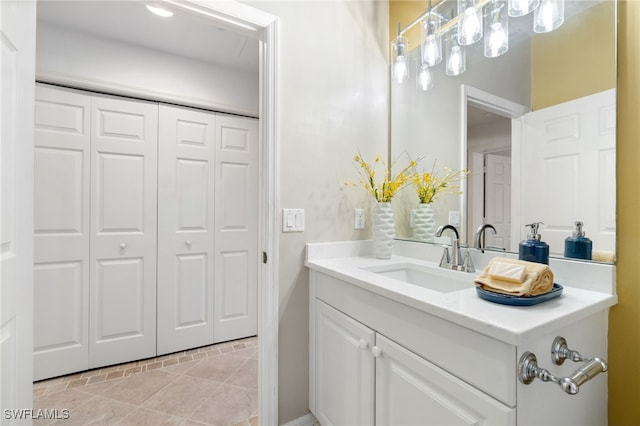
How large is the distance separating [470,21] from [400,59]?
42 cm

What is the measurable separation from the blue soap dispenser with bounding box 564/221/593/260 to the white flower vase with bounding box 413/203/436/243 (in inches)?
23.5

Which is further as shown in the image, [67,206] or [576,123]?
[67,206]

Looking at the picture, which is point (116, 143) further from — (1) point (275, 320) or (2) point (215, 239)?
(1) point (275, 320)

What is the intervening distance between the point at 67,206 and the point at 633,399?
9.73ft

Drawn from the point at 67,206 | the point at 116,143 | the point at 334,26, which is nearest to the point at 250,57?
the point at 334,26

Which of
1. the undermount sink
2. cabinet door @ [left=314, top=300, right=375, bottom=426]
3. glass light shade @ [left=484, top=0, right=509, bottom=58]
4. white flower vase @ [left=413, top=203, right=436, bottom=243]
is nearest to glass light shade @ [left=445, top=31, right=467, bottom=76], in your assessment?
glass light shade @ [left=484, top=0, right=509, bottom=58]

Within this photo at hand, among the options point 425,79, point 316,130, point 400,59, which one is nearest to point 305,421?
point 316,130

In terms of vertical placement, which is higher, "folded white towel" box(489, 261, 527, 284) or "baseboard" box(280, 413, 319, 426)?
"folded white towel" box(489, 261, 527, 284)

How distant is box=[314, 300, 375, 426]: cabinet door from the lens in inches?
43.1

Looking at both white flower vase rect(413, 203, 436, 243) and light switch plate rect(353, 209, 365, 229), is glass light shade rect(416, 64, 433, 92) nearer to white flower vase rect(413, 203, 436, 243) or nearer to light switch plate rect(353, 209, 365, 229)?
white flower vase rect(413, 203, 436, 243)

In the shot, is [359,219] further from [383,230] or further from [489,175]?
[489,175]

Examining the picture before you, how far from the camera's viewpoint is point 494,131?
4.25 ft

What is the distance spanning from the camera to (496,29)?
4.10ft

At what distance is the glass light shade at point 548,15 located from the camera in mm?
1070
